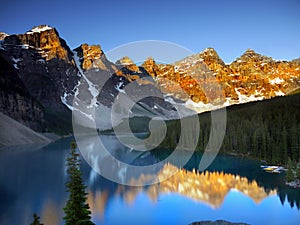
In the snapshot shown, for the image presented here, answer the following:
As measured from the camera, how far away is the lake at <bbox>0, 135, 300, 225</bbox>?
27.3 m

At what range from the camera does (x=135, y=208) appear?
3011 cm

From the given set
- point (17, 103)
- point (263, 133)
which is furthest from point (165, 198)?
point (17, 103)

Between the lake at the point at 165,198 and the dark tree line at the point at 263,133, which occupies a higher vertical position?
the dark tree line at the point at 263,133

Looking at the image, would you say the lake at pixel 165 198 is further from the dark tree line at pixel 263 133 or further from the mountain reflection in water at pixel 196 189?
the dark tree line at pixel 263 133

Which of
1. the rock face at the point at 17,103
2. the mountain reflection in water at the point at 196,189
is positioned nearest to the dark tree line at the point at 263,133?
the mountain reflection in water at the point at 196,189

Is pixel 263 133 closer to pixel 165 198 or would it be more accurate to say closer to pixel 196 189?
pixel 196 189

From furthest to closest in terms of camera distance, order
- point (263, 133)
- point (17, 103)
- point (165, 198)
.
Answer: point (17, 103), point (263, 133), point (165, 198)

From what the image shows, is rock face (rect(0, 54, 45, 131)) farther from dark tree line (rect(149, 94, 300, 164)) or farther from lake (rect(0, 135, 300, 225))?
lake (rect(0, 135, 300, 225))

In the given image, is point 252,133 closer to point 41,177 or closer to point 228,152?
point 228,152

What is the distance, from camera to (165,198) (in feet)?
112

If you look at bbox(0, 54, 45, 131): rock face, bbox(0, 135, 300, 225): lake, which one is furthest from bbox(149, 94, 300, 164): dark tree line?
bbox(0, 54, 45, 131): rock face

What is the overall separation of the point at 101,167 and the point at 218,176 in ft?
69.8

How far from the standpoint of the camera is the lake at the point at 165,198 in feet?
89.7

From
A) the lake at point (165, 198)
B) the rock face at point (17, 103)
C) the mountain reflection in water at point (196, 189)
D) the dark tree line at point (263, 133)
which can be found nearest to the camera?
the lake at point (165, 198)
